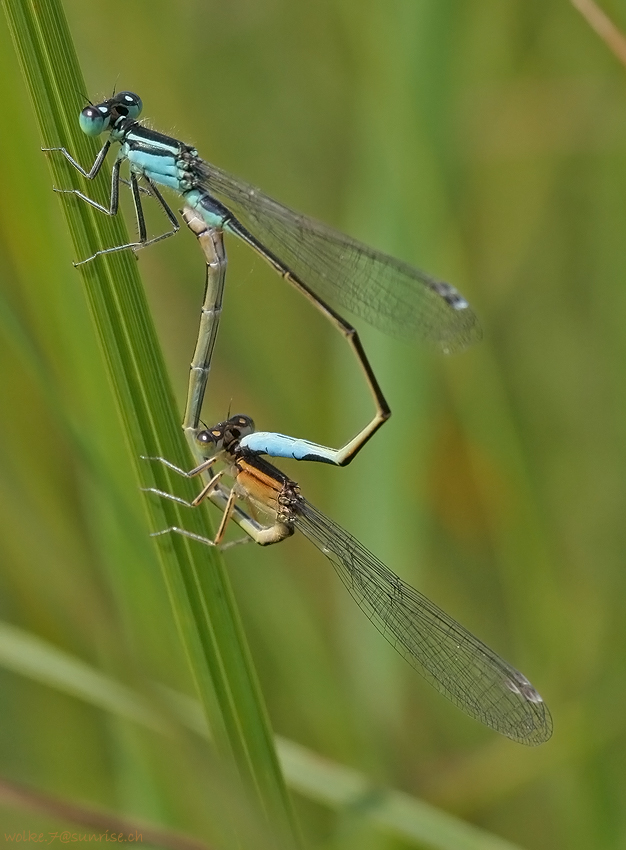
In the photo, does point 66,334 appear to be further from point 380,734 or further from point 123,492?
point 380,734

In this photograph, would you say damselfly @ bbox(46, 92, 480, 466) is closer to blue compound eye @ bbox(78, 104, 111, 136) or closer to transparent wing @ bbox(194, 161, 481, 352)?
transparent wing @ bbox(194, 161, 481, 352)

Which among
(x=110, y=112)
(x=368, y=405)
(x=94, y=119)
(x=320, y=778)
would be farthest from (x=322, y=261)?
(x=320, y=778)

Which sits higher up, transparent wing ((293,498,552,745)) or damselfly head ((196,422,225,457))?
damselfly head ((196,422,225,457))

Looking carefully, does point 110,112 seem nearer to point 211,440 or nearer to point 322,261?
point 322,261

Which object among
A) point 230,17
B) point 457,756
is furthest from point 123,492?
point 230,17

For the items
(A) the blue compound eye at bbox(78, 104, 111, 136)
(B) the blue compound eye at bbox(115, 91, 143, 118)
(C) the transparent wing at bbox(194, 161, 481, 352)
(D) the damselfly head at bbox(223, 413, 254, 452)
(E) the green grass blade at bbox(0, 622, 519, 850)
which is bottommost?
(E) the green grass blade at bbox(0, 622, 519, 850)

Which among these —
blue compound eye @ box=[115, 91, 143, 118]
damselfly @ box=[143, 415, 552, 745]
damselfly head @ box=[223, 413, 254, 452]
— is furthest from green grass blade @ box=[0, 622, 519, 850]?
blue compound eye @ box=[115, 91, 143, 118]
